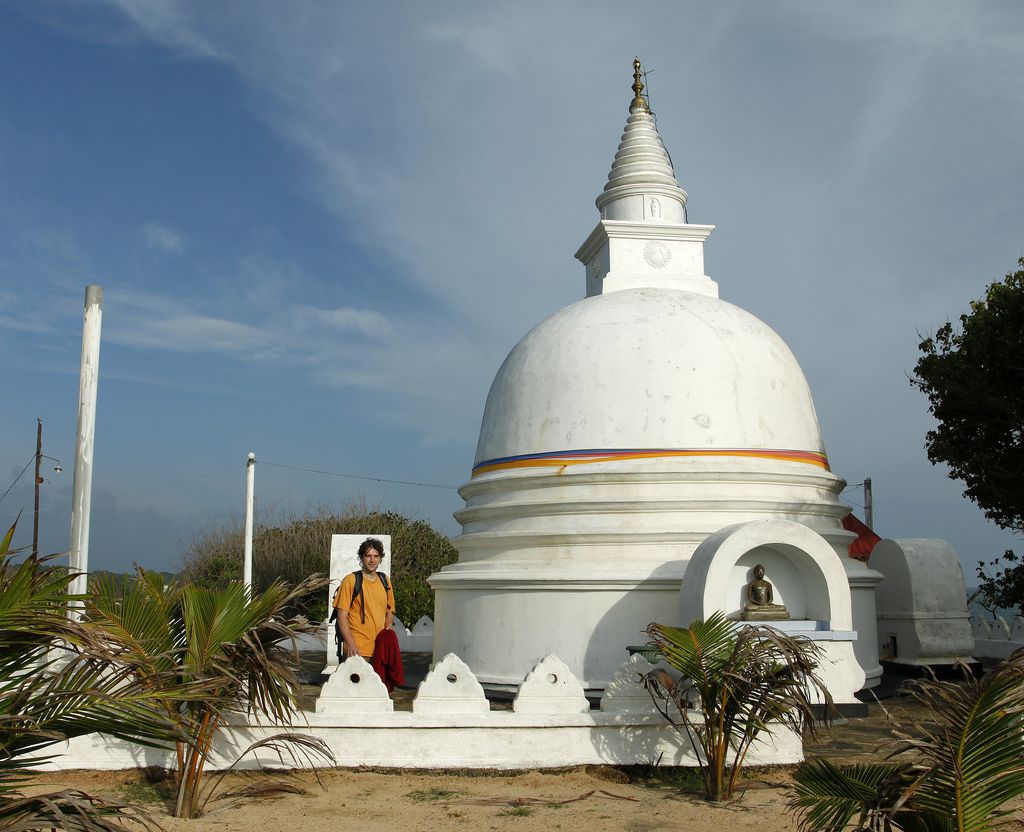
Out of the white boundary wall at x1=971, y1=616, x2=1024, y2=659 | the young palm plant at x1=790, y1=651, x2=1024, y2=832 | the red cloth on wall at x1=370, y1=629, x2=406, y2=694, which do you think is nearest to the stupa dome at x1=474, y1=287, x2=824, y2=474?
the red cloth on wall at x1=370, y1=629, x2=406, y2=694

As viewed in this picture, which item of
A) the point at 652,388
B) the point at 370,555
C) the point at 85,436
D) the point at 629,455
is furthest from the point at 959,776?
the point at 652,388

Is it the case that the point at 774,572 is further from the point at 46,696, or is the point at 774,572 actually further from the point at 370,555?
the point at 46,696

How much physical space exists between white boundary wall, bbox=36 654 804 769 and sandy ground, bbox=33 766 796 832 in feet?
0.56

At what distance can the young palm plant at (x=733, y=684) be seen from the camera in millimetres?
7965

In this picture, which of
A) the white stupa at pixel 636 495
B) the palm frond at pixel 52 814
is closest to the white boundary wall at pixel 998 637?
the white stupa at pixel 636 495

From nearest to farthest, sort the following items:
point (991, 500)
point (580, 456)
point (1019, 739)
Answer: point (1019, 739) → point (580, 456) → point (991, 500)

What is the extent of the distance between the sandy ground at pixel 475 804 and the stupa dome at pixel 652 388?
6.11 m

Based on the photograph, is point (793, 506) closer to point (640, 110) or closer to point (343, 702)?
point (343, 702)

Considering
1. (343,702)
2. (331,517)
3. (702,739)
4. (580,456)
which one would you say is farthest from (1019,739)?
(331,517)

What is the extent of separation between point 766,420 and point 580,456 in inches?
114

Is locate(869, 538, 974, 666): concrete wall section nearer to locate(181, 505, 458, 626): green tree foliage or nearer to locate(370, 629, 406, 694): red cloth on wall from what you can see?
locate(370, 629, 406, 694): red cloth on wall

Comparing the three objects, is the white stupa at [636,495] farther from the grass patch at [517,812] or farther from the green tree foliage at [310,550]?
the green tree foliage at [310,550]

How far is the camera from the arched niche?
11711 mm

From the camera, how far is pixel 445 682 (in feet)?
30.2
